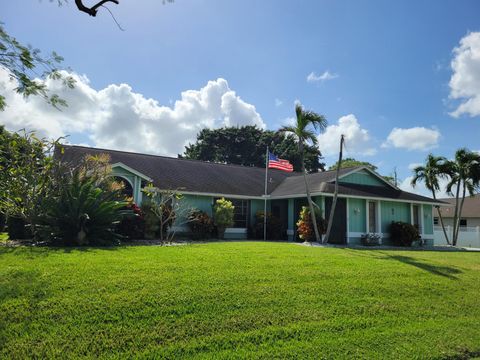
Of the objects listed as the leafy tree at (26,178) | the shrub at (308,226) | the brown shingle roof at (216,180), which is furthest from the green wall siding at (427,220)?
the leafy tree at (26,178)

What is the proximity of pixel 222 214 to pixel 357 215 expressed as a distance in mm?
6989

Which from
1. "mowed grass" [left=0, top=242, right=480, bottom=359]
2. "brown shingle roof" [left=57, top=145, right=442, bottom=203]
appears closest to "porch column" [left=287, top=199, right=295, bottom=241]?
"brown shingle roof" [left=57, top=145, right=442, bottom=203]

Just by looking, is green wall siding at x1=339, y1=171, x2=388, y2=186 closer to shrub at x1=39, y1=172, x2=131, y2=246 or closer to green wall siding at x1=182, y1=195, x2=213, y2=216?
green wall siding at x1=182, y1=195, x2=213, y2=216

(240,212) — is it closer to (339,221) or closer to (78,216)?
(339,221)

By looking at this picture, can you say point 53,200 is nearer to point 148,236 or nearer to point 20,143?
point 20,143

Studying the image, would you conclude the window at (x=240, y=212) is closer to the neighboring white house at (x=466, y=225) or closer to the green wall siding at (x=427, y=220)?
the green wall siding at (x=427, y=220)

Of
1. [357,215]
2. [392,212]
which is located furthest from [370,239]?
[392,212]

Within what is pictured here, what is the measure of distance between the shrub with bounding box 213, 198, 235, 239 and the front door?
15.8ft

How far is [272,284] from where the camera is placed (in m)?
6.86

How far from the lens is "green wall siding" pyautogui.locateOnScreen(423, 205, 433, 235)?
2119 cm

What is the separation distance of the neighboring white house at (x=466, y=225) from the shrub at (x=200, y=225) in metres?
17.6

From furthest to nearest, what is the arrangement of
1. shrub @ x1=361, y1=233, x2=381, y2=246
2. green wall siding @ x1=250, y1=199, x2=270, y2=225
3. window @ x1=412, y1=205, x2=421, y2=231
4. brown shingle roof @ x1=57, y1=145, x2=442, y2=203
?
1. window @ x1=412, y1=205, x2=421, y2=231
2. green wall siding @ x1=250, y1=199, x2=270, y2=225
3. brown shingle roof @ x1=57, y1=145, x2=442, y2=203
4. shrub @ x1=361, y1=233, x2=381, y2=246

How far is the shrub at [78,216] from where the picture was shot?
10.9 m

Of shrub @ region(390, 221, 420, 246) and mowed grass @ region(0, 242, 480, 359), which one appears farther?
shrub @ region(390, 221, 420, 246)
